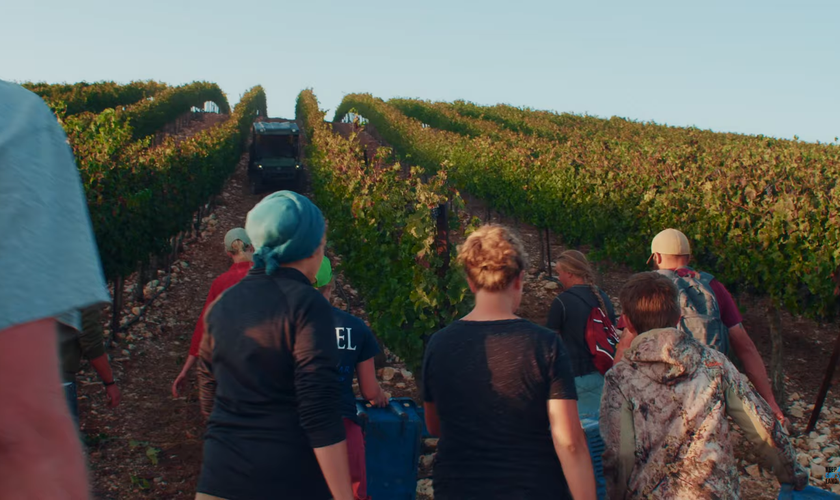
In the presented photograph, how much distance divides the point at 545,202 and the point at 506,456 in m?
12.4

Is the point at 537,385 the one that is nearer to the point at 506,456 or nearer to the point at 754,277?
the point at 506,456

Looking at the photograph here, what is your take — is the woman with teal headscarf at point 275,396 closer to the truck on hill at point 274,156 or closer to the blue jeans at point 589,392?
the blue jeans at point 589,392

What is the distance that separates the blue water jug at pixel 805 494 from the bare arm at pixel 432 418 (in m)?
1.65

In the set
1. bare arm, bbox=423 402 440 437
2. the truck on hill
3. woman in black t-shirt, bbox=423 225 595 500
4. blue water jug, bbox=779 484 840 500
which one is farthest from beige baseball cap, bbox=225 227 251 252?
the truck on hill

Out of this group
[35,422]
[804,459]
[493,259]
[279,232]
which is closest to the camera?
[35,422]

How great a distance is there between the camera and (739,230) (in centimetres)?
877

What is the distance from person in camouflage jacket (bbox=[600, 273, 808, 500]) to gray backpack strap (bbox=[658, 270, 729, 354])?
1327 mm

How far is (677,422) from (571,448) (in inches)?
26.5

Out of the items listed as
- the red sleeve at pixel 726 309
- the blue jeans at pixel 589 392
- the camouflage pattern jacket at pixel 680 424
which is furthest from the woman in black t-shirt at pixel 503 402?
the red sleeve at pixel 726 309

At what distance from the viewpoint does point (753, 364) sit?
4.24 metres

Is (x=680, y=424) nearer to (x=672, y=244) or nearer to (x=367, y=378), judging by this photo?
(x=367, y=378)

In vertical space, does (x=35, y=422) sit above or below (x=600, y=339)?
above

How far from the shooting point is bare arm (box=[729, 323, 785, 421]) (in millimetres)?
4207

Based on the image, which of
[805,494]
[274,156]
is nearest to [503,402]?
[805,494]
